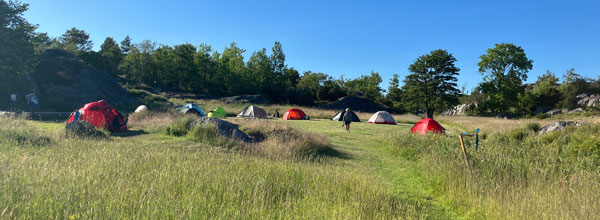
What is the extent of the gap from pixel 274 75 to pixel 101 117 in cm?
5646

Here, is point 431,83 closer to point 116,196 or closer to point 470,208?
point 470,208

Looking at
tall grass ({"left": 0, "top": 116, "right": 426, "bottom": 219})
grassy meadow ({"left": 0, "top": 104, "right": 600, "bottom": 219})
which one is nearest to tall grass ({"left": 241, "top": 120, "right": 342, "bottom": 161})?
grassy meadow ({"left": 0, "top": 104, "right": 600, "bottom": 219})

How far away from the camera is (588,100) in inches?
1622

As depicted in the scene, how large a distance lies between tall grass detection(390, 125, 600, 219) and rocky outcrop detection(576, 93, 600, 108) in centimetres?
4247

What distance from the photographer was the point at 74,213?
10.4ft

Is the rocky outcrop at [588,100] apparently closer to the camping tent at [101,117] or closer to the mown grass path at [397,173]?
the mown grass path at [397,173]

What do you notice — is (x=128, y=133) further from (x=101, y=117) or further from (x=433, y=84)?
(x=433, y=84)

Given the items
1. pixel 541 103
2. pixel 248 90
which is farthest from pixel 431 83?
pixel 248 90

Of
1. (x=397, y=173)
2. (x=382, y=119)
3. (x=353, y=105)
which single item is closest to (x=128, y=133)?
(x=397, y=173)

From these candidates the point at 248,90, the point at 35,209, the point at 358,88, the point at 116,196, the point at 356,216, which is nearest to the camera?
the point at 35,209

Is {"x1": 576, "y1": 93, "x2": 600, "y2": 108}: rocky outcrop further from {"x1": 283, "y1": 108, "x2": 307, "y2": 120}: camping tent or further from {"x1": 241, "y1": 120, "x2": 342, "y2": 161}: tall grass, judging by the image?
{"x1": 241, "y1": 120, "x2": 342, "y2": 161}: tall grass

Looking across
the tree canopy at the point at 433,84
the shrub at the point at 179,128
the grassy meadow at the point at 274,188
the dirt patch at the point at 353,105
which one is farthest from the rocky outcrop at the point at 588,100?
the shrub at the point at 179,128

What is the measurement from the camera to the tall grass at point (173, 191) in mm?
3337

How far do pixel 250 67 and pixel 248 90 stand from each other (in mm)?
7701
